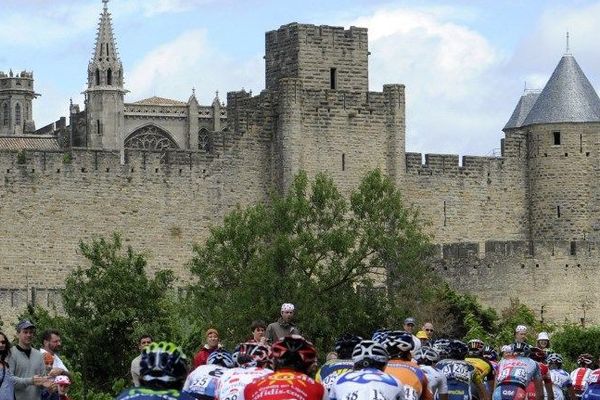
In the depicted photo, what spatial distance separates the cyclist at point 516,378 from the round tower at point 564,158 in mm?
35991

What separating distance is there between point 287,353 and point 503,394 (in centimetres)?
→ 684

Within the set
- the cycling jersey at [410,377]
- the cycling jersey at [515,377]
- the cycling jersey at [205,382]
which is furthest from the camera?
the cycling jersey at [515,377]

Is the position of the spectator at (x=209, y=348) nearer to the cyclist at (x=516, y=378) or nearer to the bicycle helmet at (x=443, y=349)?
the bicycle helmet at (x=443, y=349)

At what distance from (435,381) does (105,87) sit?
77.3 meters

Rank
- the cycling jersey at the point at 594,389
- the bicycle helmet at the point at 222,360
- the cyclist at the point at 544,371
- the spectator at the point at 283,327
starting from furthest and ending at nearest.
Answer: the spectator at the point at 283,327 → the cyclist at the point at 544,371 → the cycling jersey at the point at 594,389 → the bicycle helmet at the point at 222,360

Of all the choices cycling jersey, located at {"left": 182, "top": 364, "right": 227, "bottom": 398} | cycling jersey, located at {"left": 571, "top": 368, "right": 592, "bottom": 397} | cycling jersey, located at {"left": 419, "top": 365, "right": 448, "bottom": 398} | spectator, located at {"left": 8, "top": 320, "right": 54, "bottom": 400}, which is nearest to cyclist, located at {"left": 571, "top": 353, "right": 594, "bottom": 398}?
cycling jersey, located at {"left": 571, "top": 368, "right": 592, "bottom": 397}

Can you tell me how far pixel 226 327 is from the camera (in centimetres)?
3869

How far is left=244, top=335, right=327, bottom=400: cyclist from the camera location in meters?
15.0

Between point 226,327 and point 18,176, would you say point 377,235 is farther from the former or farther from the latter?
point 18,176

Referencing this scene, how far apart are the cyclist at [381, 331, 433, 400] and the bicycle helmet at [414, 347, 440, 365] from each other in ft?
6.57

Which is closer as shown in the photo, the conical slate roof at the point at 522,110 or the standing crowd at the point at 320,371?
the standing crowd at the point at 320,371

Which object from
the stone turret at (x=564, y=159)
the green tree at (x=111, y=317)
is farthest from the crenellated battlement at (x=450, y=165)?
the green tree at (x=111, y=317)

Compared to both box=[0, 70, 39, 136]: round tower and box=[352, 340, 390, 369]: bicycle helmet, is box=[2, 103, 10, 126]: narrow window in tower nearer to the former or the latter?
box=[0, 70, 39, 136]: round tower

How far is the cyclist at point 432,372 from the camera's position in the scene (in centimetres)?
1928
